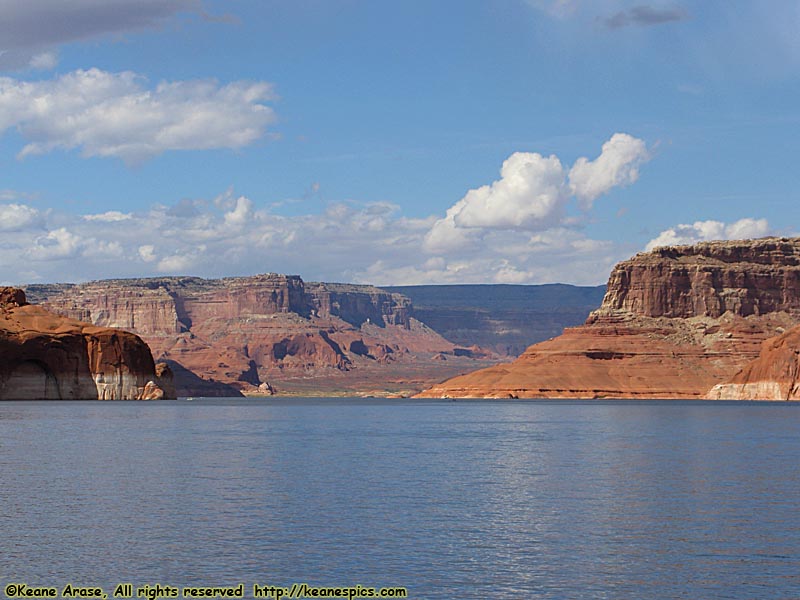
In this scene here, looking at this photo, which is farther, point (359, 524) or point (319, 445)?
point (319, 445)

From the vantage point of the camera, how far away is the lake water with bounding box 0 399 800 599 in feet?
143

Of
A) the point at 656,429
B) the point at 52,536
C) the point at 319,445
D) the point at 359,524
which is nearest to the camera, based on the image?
the point at 52,536

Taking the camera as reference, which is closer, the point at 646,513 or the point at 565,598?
the point at 565,598

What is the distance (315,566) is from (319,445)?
6334cm

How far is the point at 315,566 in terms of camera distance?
147 ft

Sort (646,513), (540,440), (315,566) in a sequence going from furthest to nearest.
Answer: (540,440) → (646,513) → (315,566)

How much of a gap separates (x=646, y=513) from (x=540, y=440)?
187 feet

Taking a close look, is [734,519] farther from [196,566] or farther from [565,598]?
[196,566]

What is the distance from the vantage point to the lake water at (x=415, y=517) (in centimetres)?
4353

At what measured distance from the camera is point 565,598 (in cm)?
4025

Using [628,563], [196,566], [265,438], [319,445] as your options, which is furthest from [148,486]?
[265,438]

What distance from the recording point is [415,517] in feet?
186

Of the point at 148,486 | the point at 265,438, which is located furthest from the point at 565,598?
the point at 265,438

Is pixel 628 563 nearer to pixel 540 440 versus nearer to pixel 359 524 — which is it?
pixel 359 524
